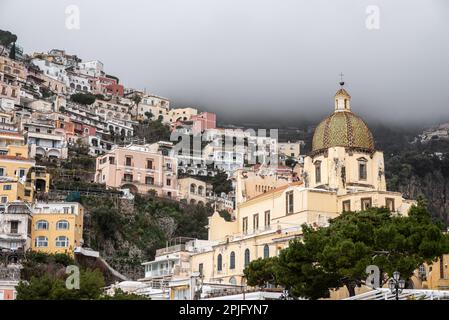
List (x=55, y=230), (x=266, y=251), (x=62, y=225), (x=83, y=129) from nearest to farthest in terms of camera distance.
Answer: (x=266, y=251) → (x=55, y=230) → (x=62, y=225) → (x=83, y=129)

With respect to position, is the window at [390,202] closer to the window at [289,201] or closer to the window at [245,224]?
the window at [289,201]

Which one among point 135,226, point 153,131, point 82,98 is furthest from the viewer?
point 82,98

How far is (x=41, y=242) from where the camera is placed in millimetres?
63250

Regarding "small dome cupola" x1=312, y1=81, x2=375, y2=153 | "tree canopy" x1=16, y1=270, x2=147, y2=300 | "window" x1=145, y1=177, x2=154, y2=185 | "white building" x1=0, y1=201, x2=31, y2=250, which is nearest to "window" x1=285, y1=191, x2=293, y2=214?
"small dome cupola" x1=312, y1=81, x2=375, y2=153

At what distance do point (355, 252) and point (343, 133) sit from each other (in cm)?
2034

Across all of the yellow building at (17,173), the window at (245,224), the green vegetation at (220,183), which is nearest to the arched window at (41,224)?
the yellow building at (17,173)

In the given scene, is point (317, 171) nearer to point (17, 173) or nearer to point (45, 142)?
point (17, 173)

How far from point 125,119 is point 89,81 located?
44.5 ft

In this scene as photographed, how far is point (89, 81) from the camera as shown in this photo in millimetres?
129500

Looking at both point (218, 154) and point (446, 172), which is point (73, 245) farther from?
point (446, 172)

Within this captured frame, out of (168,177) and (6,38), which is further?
(6,38)

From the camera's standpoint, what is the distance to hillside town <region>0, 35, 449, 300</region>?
4966cm

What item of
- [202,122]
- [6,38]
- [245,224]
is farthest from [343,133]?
[6,38]
